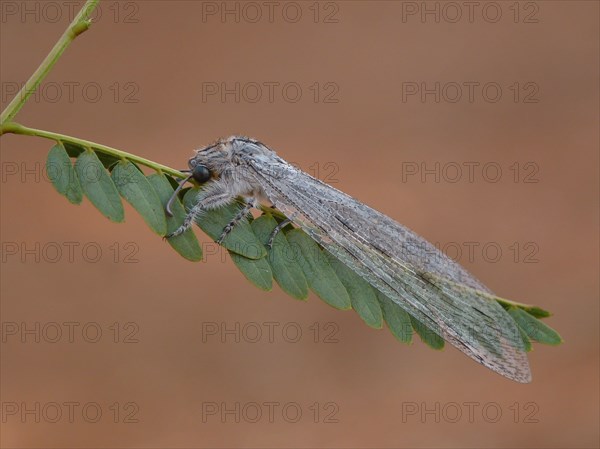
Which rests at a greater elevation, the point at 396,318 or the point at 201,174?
the point at 201,174

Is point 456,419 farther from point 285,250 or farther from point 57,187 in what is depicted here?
point 57,187

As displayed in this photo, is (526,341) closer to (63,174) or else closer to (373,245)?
(373,245)

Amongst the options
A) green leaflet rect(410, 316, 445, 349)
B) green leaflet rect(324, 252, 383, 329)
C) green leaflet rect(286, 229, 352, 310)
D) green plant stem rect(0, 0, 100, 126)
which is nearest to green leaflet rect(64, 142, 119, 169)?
green plant stem rect(0, 0, 100, 126)

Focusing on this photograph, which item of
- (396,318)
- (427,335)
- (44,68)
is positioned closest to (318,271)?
(396,318)

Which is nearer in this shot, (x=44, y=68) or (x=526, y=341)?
(x=44, y=68)

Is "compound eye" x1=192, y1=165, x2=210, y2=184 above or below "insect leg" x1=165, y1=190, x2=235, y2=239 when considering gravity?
above

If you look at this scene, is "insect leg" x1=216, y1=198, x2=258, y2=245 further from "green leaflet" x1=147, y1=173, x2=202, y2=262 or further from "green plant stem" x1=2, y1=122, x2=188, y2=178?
"green plant stem" x1=2, y1=122, x2=188, y2=178
